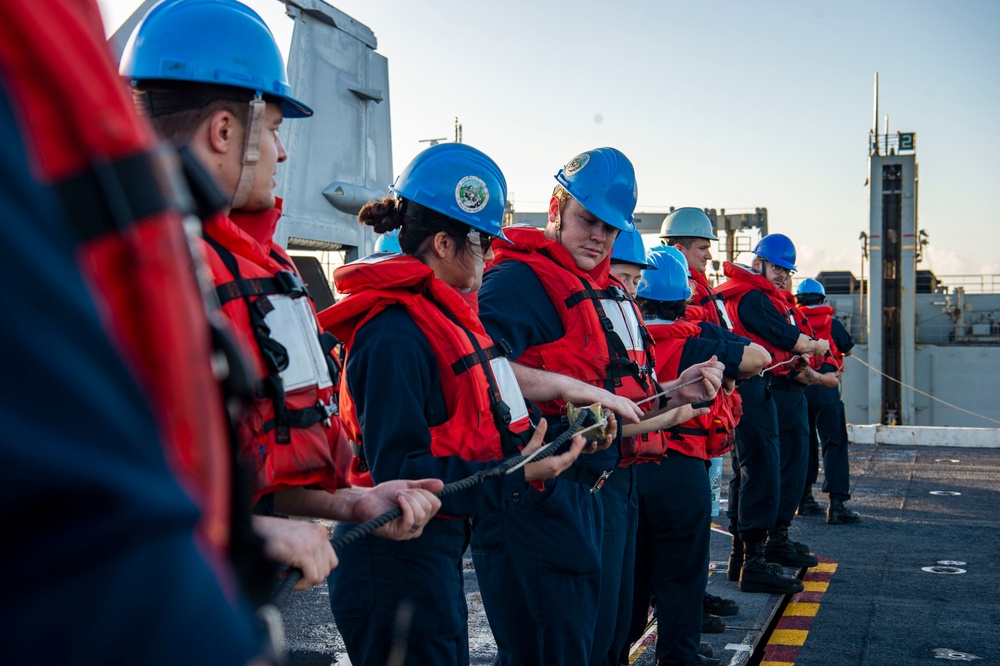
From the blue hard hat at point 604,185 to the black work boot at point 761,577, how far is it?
3.35 metres

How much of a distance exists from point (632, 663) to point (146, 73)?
413 cm

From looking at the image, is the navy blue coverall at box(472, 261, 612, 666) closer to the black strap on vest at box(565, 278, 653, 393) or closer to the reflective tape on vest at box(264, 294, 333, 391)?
the black strap on vest at box(565, 278, 653, 393)

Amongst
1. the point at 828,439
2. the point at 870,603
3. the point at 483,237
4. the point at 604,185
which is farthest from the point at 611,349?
the point at 828,439

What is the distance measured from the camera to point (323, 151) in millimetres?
11969

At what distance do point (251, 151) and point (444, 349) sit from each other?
1.09 metres

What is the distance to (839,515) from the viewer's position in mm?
8953

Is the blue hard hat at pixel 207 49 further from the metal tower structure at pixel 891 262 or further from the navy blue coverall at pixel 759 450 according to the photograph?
the metal tower structure at pixel 891 262

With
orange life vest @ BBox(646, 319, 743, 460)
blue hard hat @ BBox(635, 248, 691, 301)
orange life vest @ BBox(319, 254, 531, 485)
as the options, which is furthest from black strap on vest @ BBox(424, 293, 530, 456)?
blue hard hat @ BBox(635, 248, 691, 301)

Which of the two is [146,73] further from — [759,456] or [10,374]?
[759,456]

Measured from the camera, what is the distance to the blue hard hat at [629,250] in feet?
16.3

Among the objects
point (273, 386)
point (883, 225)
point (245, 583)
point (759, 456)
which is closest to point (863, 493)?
point (759, 456)

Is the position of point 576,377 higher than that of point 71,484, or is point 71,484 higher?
point 71,484

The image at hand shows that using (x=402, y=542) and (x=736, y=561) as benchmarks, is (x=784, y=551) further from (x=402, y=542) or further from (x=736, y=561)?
(x=402, y=542)

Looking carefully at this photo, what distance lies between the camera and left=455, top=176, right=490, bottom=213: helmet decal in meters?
3.08
